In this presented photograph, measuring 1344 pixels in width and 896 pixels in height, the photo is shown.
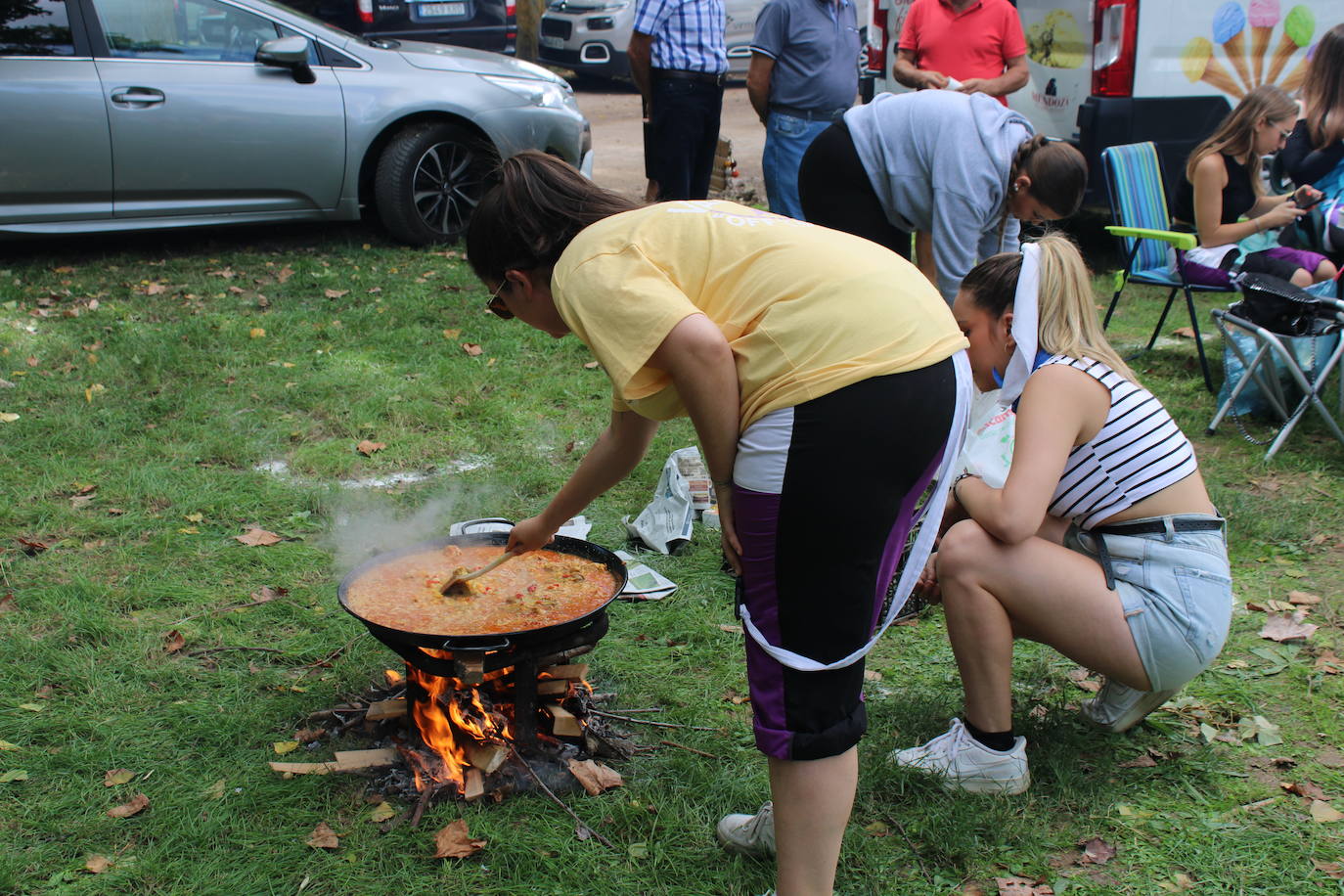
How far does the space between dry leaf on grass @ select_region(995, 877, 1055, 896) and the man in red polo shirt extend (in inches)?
184

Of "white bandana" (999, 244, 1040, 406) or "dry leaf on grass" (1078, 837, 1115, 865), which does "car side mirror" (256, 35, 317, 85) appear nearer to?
"white bandana" (999, 244, 1040, 406)

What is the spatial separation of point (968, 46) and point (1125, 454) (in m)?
4.28

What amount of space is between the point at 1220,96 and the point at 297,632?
21.4ft

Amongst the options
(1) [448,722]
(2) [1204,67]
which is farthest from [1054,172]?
(2) [1204,67]

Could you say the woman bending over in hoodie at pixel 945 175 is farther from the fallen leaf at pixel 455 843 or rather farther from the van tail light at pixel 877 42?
the van tail light at pixel 877 42

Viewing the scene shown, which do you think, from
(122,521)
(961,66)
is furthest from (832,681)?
(961,66)

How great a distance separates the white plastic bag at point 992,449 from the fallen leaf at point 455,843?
1.73 meters

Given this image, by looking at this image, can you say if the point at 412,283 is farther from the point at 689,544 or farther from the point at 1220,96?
the point at 1220,96

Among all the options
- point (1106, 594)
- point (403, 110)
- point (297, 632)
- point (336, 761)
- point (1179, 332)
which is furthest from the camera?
point (403, 110)

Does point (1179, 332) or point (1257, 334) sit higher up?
point (1257, 334)

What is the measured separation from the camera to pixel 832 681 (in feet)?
6.87

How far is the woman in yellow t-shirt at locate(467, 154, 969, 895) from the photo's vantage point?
74.8 inches

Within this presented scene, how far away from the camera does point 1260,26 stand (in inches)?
277

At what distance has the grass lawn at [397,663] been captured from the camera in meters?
2.59
